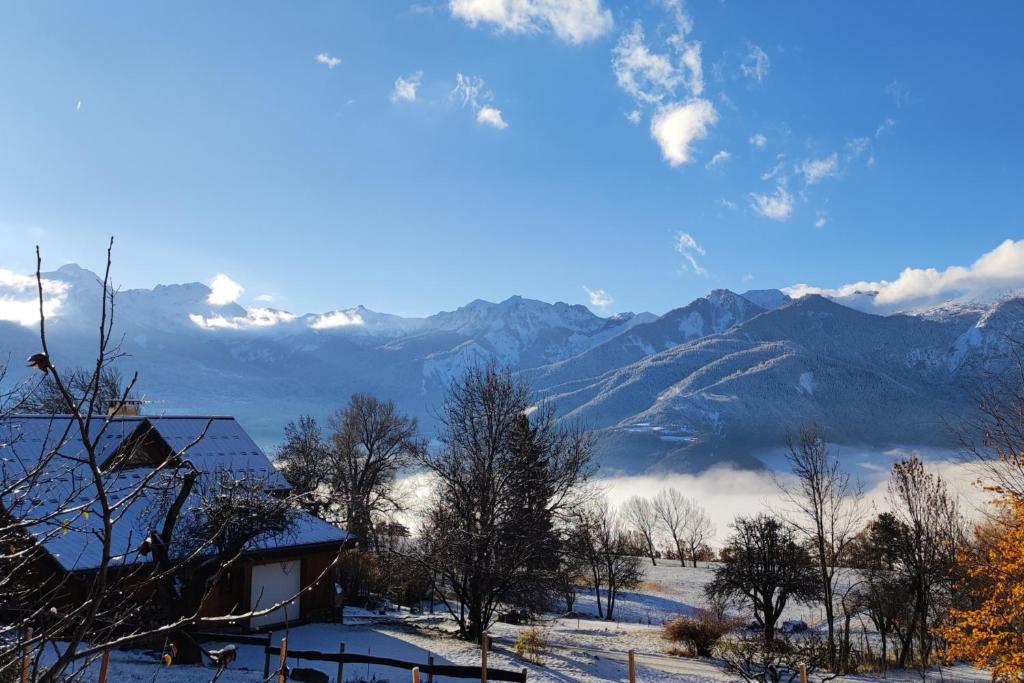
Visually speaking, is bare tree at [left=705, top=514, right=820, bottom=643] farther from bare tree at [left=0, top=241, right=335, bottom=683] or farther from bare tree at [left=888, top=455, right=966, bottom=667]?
bare tree at [left=0, top=241, right=335, bottom=683]

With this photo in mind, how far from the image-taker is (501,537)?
69.8ft

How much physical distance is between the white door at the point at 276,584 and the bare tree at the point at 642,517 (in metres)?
63.5

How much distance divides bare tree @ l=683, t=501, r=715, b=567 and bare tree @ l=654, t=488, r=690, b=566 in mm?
628

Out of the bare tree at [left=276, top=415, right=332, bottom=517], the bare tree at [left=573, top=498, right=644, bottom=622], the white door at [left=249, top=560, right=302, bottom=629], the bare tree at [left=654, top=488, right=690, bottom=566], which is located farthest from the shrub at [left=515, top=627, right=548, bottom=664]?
the bare tree at [left=654, top=488, right=690, bottom=566]

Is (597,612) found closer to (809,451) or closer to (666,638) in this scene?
(666,638)

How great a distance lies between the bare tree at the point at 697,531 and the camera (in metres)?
84.1

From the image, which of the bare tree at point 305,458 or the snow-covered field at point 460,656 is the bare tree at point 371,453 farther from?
the snow-covered field at point 460,656

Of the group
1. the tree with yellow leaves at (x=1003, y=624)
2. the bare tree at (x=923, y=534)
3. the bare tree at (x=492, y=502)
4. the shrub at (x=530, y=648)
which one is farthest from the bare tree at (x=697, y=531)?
the tree with yellow leaves at (x=1003, y=624)

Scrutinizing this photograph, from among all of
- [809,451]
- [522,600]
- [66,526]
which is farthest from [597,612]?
[66,526]

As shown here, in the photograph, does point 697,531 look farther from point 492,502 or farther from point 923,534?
point 492,502

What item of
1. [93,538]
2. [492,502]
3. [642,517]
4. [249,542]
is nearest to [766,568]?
[492,502]

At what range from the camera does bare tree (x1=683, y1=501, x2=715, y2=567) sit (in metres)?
84.1

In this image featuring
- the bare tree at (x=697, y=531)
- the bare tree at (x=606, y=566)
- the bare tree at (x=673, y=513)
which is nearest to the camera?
the bare tree at (x=606, y=566)

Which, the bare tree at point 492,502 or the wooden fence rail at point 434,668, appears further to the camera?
the bare tree at point 492,502
